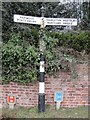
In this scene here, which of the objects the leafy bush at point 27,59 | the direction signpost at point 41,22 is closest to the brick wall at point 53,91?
the leafy bush at point 27,59

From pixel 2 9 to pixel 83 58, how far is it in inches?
106

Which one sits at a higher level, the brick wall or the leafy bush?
the leafy bush

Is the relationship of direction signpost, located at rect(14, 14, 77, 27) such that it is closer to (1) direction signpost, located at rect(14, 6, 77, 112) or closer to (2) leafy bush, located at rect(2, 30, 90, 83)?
(1) direction signpost, located at rect(14, 6, 77, 112)

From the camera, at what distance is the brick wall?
639cm

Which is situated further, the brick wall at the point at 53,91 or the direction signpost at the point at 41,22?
the brick wall at the point at 53,91

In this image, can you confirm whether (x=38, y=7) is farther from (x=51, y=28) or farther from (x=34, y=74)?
(x=34, y=74)

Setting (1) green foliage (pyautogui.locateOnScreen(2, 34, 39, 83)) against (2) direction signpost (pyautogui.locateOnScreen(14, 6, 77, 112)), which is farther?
(1) green foliage (pyautogui.locateOnScreen(2, 34, 39, 83))

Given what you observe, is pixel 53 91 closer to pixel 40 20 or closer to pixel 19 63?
pixel 19 63

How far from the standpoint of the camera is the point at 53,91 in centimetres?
647

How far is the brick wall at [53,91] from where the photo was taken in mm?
6395

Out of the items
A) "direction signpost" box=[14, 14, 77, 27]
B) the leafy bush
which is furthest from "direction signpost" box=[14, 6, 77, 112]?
the leafy bush

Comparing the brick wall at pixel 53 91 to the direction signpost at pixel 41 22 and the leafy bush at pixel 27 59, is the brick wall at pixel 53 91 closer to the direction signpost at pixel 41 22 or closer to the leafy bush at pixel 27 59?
the leafy bush at pixel 27 59

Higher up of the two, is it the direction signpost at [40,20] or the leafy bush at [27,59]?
the direction signpost at [40,20]

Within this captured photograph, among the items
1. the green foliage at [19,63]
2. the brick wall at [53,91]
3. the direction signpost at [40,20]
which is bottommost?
the brick wall at [53,91]
